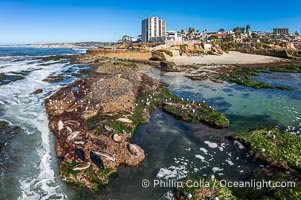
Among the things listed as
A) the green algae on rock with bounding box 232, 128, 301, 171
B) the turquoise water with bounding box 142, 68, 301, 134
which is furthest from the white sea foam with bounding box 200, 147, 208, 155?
the turquoise water with bounding box 142, 68, 301, 134

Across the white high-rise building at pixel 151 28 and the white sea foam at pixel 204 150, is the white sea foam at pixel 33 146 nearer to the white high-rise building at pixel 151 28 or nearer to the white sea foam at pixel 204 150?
the white sea foam at pixel 204 150

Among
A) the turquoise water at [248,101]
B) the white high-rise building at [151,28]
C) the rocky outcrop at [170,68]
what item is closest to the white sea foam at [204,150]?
the turquoise water at [248,101]

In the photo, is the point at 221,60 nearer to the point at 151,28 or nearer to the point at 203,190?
the point at 203,190

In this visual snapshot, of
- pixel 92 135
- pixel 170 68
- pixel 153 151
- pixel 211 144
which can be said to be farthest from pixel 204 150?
pixel 170 68

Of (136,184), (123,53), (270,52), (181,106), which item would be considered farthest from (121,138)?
(270,52)

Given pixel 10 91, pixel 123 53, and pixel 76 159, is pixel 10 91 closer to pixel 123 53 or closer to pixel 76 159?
pixel 76 159

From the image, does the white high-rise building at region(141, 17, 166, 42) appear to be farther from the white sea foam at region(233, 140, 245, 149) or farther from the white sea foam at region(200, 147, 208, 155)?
the white sea foam at region(200, 147, 208, 155)

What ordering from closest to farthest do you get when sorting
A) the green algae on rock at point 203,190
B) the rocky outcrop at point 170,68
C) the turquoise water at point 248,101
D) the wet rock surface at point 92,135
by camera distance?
the green algae on rock at point 203,190, the wet rock surface at point 92,135, the turquoise water at point 248,101, the rocky outcrop at point 170,68
